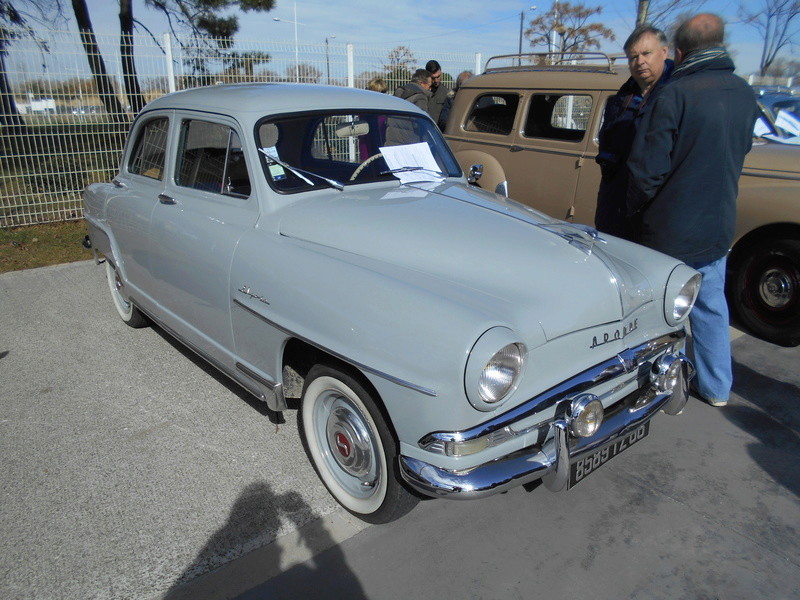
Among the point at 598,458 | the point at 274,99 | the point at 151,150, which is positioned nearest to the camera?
the point at 598,458

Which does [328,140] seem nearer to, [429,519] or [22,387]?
[429,519]

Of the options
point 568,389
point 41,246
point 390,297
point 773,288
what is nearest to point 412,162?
point 390,297

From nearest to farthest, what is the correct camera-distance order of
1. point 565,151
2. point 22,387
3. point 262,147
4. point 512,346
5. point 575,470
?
point 512,346 → point 575,470 → point 262,147 → point 22,387 → point 565,151

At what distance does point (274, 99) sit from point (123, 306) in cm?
242

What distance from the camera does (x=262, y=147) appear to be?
3.14 meters

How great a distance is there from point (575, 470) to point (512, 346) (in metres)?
0.60

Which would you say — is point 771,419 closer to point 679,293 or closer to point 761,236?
point 679,293

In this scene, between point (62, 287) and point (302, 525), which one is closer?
point (302, 525)

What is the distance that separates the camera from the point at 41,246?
282 inches

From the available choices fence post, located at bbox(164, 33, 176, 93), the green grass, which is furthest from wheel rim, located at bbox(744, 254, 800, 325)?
fence post, located at bbox(164, 33, 176, 93)

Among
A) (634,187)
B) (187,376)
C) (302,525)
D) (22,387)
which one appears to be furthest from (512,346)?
(22,387)

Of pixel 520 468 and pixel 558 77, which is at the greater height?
pixel 558 77

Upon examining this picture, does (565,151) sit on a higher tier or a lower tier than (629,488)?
higher

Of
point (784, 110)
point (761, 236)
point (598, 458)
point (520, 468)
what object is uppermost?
point (784, 110)
